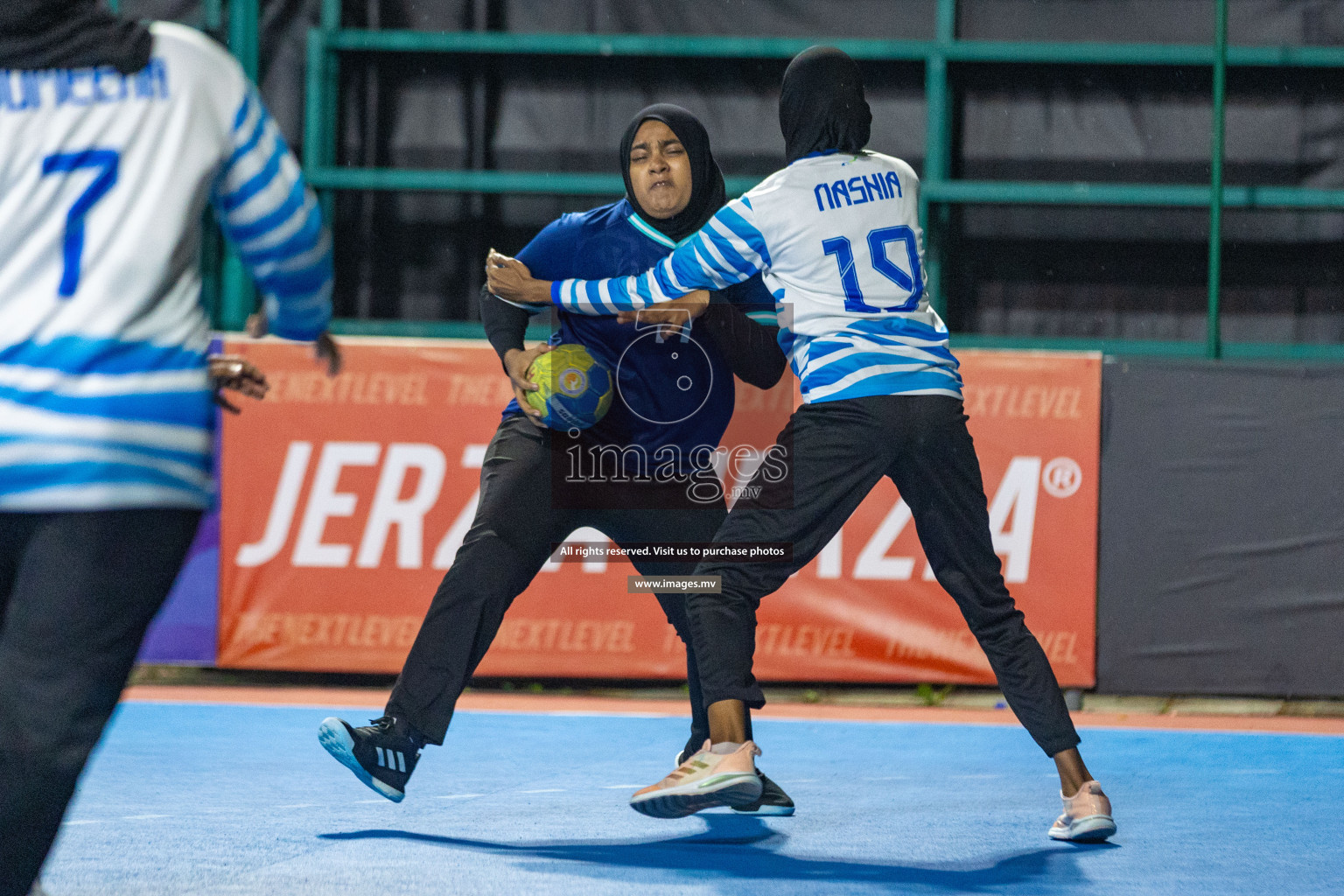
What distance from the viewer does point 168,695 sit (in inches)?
258

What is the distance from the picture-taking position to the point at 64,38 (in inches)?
84.8

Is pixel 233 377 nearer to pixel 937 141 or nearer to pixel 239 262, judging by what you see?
pixel 239 262

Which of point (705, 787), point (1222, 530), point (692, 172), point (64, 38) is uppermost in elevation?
point (692, 172)

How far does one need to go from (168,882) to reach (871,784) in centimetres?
237

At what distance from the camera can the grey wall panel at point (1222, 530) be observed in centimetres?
668

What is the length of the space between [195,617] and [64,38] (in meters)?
5.09

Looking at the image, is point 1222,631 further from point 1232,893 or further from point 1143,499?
point 1232,893

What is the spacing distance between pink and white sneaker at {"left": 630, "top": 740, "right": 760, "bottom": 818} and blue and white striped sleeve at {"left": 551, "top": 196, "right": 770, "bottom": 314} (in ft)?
3.94

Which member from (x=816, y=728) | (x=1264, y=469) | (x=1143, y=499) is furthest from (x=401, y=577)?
(x=1264, y=469)

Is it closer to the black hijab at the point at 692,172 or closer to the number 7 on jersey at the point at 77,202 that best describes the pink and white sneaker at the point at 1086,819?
the black hijab at the point at 692,172

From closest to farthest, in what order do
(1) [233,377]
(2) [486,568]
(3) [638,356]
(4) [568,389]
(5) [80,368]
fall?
(5) [80,368] < (1) [233,377] < (2) [486,568] < (4) [568,389] < (3) [638,356]

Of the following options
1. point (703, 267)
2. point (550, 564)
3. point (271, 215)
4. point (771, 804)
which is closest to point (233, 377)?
point (271, 215)

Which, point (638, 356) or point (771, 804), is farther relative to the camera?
point (638, 356)

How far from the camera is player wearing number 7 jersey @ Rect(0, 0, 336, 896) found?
2111mm
